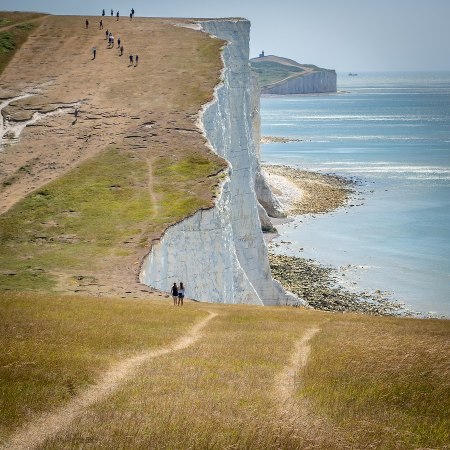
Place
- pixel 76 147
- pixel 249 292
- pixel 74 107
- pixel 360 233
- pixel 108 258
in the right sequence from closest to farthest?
pixel 108 258 < pixel 249 292 < pixel 76 147 < pixel 74 107 < pixel 360 233

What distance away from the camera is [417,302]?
172ft

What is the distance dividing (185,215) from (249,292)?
29.8 ft

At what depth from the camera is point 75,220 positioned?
39.2m

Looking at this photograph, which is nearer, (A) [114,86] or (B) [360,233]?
(A) [114,86]

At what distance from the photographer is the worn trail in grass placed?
11.8m

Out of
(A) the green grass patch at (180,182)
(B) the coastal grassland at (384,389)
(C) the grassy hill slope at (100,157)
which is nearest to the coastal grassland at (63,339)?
(C) the grassy hill slope at (100,157)

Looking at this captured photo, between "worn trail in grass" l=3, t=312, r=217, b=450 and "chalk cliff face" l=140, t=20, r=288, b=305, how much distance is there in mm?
15843

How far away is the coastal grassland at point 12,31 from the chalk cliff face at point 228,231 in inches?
761

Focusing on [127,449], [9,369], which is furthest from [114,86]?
[127,449]

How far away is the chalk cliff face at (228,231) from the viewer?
3794 cm

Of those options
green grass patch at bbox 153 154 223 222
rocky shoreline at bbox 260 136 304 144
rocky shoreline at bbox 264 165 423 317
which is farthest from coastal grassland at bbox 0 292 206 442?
rocky shoreline at bbox 260 136 304 144

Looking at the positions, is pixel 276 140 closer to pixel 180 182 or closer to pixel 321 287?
pixel 321 287

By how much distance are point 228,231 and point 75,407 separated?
30053 millimetres

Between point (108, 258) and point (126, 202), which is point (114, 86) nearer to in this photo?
point (126, 202)
